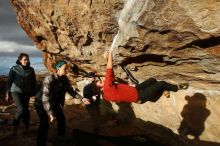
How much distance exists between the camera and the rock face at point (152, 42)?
676 centimetres

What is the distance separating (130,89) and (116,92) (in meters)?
0.55

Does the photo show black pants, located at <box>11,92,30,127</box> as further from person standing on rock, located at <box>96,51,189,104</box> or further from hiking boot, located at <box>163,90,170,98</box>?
hiking boot, located at <box>163,90,170,98</box>

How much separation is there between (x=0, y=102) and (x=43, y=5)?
12.0m

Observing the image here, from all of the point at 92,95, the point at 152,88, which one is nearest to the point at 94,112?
the point at 92,95

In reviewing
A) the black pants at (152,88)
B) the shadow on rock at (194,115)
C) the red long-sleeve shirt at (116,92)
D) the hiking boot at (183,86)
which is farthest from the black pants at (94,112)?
the hiking boot at (183,86)

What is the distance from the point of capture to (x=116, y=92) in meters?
8.20

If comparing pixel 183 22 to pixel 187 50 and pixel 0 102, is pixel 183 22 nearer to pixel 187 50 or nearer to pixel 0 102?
pixel 187 50

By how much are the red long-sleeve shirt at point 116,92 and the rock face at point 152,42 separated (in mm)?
1086

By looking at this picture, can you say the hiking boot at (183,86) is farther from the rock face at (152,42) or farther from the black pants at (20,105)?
the black pants at (20,105)

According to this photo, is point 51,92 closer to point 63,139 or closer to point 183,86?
point 63,139

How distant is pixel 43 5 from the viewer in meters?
9.40

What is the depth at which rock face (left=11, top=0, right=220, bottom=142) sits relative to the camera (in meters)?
6.76

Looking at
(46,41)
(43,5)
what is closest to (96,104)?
(46,41)

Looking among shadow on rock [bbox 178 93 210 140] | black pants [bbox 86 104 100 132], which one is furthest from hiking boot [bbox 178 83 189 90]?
black pants [bbox 86 104 100 132]
